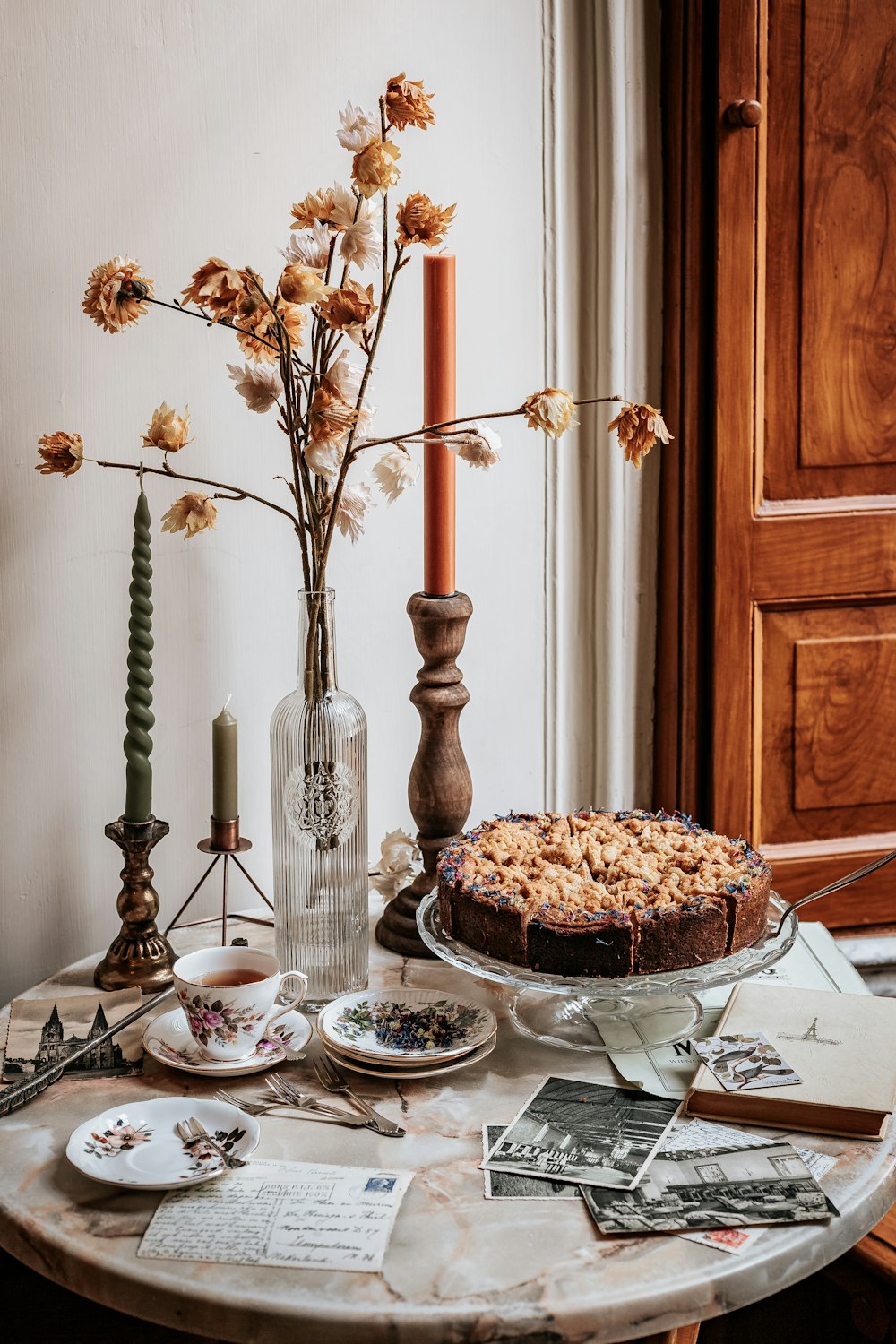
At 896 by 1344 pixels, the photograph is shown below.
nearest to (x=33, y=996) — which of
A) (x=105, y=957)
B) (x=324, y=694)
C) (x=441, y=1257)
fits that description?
(x=105, y=957)

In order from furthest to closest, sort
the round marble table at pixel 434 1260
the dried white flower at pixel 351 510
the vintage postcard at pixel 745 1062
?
the dried white flower at pixel 351 510 → the vintage postcard at pixel 745 1062 → the round marble table at pixel 434 1260

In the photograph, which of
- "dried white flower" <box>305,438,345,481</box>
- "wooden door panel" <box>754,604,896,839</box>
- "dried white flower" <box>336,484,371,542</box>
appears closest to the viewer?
"dried white flower" <box>305,438,345,481</box>

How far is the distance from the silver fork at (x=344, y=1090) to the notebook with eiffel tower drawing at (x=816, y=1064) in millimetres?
222

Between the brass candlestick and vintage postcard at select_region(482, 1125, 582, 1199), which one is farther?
the brass candlestick

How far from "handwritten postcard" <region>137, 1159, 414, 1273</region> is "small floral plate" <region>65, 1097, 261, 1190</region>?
0.05 ft

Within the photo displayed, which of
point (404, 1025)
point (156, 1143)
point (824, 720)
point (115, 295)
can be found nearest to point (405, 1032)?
point (404, 1025)

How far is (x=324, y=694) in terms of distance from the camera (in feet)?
3.61

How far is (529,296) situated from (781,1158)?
1.04 m

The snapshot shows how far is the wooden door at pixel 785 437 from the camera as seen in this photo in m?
1.52

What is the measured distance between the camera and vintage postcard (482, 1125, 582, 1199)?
83 cm

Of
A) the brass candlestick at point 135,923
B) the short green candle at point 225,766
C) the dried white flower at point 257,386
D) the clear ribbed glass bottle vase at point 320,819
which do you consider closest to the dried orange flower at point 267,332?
the dried white flower at point 257,386

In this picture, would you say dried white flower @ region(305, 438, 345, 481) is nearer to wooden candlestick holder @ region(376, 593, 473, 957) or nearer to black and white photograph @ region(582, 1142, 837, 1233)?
wooden candlestick holder @ region(376, 593, 473, 957)

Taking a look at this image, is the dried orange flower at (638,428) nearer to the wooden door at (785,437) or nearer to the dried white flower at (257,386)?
the dried white flower at (257,386)

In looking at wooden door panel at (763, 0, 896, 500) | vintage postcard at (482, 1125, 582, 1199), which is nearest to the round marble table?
vintage postcard at (482, 1125, 582, 1199)
